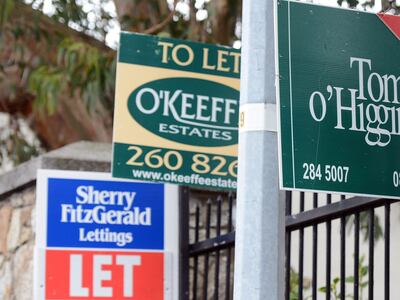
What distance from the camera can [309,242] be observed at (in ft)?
29.5

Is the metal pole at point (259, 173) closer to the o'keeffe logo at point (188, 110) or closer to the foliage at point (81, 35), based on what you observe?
the o'keeffe logo at point (188, 110)

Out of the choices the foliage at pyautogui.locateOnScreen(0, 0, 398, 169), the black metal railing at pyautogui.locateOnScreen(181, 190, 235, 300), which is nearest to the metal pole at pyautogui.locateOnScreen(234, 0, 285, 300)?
the black metal railing at pyautogui.locateOnScreen(181, 190, 235, 300)

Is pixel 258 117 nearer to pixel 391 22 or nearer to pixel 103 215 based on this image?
pixel 391 22

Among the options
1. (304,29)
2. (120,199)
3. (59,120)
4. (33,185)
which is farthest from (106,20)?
(304,29)

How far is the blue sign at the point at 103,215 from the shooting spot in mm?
5621

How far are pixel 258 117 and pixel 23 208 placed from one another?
350 cm

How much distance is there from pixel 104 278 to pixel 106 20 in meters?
4.02

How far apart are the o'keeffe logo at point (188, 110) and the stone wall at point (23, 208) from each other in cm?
103

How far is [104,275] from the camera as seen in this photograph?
5691mm

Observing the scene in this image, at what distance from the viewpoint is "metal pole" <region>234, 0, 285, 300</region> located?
10.9 ft

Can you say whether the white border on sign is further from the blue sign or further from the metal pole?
the metal pole

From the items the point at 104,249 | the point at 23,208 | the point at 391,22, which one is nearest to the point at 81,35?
the point at 23,208

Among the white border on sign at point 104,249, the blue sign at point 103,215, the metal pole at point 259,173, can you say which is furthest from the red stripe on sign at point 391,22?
the blue sign at point 103,215

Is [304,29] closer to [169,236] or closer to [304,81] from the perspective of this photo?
[304,81]
